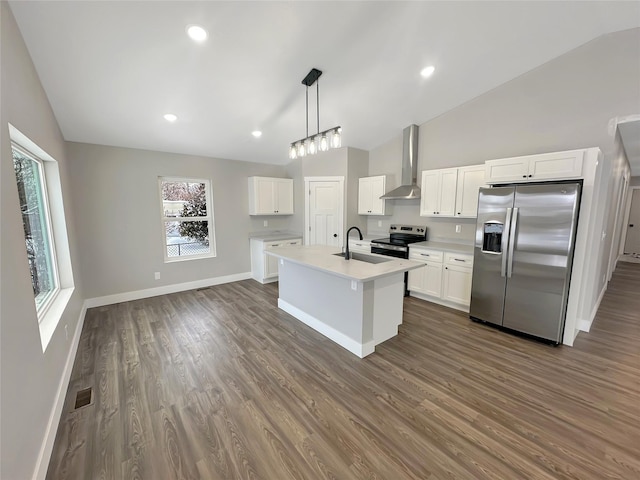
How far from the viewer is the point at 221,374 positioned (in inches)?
97.3

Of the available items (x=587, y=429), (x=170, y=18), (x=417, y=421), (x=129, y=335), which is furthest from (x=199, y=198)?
(x=587, y=429)

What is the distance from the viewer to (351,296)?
9.10ft

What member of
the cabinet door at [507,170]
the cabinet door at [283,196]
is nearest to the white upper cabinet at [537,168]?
the cabinet door at [507,170]

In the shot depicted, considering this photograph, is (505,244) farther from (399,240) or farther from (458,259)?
(399,240)

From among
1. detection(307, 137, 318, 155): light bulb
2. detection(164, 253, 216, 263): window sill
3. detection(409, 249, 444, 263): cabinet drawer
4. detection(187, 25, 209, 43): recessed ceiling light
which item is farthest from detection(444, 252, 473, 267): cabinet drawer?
detection(164, 253, 216, 263): window sill

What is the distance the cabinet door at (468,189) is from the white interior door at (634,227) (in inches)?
301

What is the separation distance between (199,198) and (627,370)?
614 centimetres

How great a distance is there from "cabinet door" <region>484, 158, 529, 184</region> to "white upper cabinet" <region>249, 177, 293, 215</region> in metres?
3.73

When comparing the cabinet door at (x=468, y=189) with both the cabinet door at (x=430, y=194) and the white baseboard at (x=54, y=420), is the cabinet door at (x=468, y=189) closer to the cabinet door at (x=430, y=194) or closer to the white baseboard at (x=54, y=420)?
the cabinet door at (x=430, y=194)

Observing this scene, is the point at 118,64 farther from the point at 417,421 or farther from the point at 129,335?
the point at 417,421

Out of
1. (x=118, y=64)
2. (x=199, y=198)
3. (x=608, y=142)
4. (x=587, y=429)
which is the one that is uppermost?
(x=118, y=64)

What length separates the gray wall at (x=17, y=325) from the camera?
4.05ft

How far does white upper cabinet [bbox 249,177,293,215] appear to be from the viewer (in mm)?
5344

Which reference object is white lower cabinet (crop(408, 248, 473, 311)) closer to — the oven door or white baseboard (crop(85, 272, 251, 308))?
the oven door
